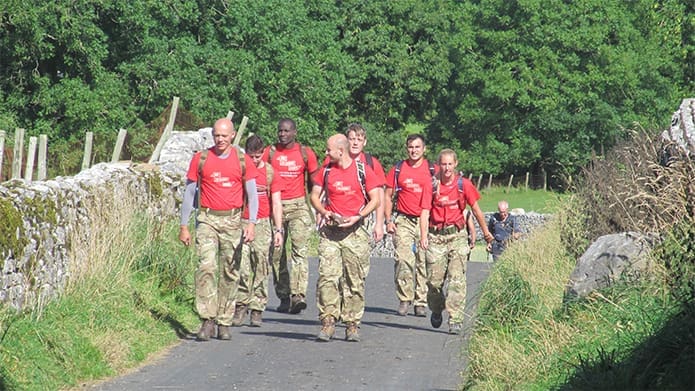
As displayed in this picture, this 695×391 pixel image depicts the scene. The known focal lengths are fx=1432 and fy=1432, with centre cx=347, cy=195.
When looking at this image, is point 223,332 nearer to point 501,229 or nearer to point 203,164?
point 203,164

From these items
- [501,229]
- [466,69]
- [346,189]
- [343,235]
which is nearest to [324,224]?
[343,235]

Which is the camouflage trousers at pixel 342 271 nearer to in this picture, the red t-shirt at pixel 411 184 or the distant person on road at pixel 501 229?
the red t-shirt at pixel 411 184

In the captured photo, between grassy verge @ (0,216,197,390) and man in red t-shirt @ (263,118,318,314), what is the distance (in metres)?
1.16

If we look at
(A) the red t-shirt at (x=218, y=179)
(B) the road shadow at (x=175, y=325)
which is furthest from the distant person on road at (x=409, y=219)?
(B) the road shadow at (x=175, y=325)

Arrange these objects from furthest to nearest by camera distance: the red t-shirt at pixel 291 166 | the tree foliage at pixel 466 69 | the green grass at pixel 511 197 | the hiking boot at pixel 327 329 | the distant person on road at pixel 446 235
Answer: the green grass at pixel 511 197
the tree foliage at pixel 466 69
the red t-shirt at pixel 291 166
the distant person on road at pixel 446 235
the hiking boot at pixel 327 329

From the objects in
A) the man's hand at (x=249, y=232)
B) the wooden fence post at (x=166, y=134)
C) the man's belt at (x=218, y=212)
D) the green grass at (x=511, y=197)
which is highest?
the wooden fence post at (x=166, y=134)

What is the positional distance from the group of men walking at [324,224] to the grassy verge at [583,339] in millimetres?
1491

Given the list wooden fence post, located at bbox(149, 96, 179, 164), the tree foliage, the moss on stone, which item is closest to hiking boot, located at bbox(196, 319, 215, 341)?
the moss on stone

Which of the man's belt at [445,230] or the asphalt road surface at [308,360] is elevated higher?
the man's belt at [445,230]

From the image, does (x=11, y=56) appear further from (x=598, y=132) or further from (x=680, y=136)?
(x=598, y=132)

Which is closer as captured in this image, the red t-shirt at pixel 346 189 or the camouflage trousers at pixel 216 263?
the camouflage trousers at pixel 216 263

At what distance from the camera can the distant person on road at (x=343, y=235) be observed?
43.8 feet

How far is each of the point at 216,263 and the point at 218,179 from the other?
2.55 ft

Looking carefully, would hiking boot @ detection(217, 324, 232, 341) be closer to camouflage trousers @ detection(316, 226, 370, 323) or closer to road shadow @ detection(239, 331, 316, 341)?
road shadow @ detection(239, 331, 316, 341)
